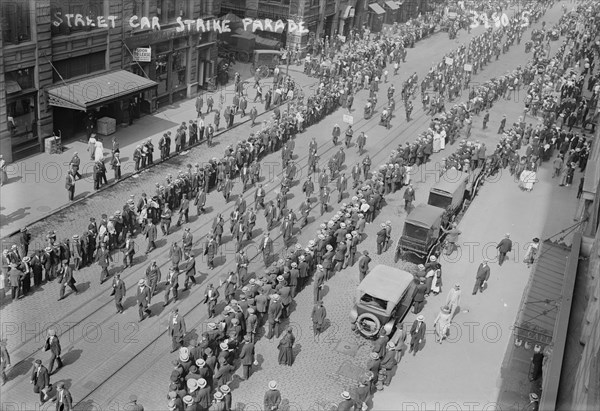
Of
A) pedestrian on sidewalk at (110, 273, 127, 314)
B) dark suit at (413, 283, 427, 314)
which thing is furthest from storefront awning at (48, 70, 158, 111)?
dark suit at (413, 283, 427, 314)

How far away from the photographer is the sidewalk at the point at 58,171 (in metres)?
28.3

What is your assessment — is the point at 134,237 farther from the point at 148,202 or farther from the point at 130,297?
the point at 130,297

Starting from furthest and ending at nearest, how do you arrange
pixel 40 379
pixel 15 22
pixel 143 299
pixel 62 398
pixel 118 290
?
pixel 15 22 < pixel 118 290 < pixel 143 299 < pixel 40 379 < pixel 62 398

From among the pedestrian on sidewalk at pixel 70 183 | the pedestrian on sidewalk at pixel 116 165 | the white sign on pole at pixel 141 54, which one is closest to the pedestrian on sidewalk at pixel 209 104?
the white sign on pole at pixel 141 54

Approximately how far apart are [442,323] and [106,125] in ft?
71.9

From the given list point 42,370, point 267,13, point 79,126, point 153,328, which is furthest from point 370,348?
point 267,13

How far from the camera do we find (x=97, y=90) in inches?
1384

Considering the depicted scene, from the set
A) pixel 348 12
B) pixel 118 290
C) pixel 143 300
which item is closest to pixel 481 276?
pixel 143 300

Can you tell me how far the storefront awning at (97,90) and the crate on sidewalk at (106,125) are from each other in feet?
5.52

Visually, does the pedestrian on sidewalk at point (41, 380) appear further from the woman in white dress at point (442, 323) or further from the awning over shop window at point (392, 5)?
the awning over shop window at point (392, 5)

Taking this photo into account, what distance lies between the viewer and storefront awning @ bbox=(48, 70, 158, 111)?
33.2 meters

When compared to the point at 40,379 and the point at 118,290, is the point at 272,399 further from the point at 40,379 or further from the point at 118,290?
the point at 118,290

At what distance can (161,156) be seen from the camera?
34.9m

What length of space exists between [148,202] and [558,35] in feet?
209
